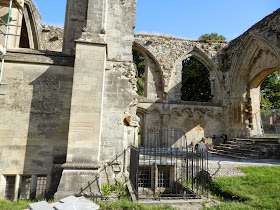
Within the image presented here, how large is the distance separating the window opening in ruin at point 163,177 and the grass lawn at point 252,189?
5.70 ft

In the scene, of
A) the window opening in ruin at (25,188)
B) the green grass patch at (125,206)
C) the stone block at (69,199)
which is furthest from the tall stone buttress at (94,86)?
the window opening in ruin at (25,188)

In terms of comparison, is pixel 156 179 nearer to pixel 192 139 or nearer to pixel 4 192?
pixel 4 192

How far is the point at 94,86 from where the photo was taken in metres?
4.39

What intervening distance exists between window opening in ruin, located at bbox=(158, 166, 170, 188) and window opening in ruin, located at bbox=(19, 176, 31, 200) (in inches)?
150

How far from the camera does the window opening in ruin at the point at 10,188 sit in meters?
4.38

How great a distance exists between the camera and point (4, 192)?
434 centimetres

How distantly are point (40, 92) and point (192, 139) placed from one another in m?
11.5

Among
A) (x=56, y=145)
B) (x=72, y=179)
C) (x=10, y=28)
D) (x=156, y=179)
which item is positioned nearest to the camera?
(x=72, y=179)

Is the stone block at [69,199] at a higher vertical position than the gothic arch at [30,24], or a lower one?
lower

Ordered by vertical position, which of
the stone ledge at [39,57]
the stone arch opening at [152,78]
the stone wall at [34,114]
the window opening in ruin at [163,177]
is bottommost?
the window opening in ruin at [163,177]

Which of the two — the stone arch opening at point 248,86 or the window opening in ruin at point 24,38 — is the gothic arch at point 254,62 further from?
the window opening in ruin at point 24,38

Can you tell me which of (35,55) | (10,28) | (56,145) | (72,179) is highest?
(10,28)

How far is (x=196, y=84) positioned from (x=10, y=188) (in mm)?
19539

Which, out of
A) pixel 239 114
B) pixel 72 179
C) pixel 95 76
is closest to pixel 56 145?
pixel 72 179
